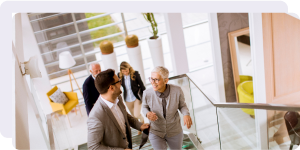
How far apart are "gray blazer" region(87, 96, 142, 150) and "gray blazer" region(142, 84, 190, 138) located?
604mm

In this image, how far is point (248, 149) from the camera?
475cm

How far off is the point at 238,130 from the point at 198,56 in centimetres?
434

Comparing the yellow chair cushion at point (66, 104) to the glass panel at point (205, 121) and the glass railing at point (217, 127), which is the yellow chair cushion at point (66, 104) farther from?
the glass panel at point (205, 121)

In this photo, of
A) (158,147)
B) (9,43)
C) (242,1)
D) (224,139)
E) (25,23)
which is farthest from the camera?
(25,23)

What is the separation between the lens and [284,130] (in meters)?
4.18

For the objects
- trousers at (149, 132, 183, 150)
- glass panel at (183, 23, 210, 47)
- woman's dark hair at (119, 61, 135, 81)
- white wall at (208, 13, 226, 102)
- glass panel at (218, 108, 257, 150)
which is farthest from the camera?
glass panel at (183, 23, 210, 47)

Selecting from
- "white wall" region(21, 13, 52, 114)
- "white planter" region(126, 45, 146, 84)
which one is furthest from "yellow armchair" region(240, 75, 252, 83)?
"white wall" region(21, 13, 52, 114)

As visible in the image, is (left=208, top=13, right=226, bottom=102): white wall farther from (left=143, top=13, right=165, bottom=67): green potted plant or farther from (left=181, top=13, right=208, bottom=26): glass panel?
(left=181, top=13, right=208, bottom=26): glass panel

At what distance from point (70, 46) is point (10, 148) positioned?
716 centimetres

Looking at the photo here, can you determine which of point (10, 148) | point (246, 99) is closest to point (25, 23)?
point (246, 99)

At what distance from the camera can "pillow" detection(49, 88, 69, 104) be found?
22.4ft

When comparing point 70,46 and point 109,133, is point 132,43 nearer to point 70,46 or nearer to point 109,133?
point 70,46

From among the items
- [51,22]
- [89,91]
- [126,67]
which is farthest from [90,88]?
[51,22]

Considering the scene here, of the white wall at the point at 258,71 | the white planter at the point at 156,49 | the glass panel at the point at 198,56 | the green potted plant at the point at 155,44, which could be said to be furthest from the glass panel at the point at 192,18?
the white wall at the point at 258,71
